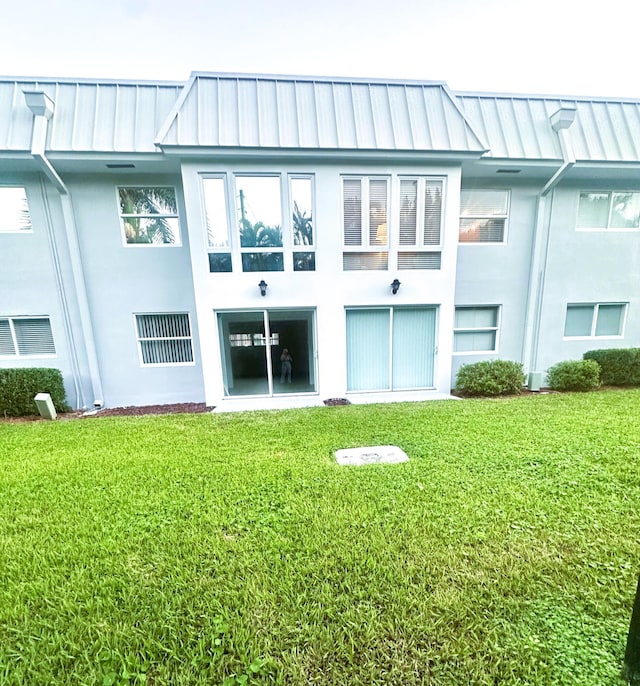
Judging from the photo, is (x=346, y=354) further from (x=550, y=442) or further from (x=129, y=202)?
(x=129, y=202)

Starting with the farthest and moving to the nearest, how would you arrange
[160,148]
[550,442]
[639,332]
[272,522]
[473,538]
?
[639,332], [160,148], [550,442], [272,522], [473,538]

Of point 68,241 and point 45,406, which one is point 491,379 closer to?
point 45,406

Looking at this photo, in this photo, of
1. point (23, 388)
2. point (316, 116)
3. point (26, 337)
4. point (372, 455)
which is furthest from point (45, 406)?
point (316, 116)

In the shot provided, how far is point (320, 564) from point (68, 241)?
29.2ft

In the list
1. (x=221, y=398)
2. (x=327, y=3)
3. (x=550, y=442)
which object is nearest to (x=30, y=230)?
(x=221, y=398)

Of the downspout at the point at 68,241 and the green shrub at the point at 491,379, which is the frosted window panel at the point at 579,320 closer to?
the green shrub at the point at 491,379

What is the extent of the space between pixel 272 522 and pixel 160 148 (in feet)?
23.7

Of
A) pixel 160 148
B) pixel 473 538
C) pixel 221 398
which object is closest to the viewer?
pixel 473 538

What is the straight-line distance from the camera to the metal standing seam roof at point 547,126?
743 cm

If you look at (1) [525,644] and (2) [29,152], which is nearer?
(1) [525,644]

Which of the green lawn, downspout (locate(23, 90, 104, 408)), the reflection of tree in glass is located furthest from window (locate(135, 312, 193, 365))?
the green lawn

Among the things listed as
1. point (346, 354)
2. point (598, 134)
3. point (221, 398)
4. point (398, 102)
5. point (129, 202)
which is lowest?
point (221, 398)

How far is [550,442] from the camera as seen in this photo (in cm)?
446

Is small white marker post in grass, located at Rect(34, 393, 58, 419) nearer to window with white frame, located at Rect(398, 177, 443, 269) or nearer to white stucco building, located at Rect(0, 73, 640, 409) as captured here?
white stucco building, located at Rect(0, 73, 640, 409)
